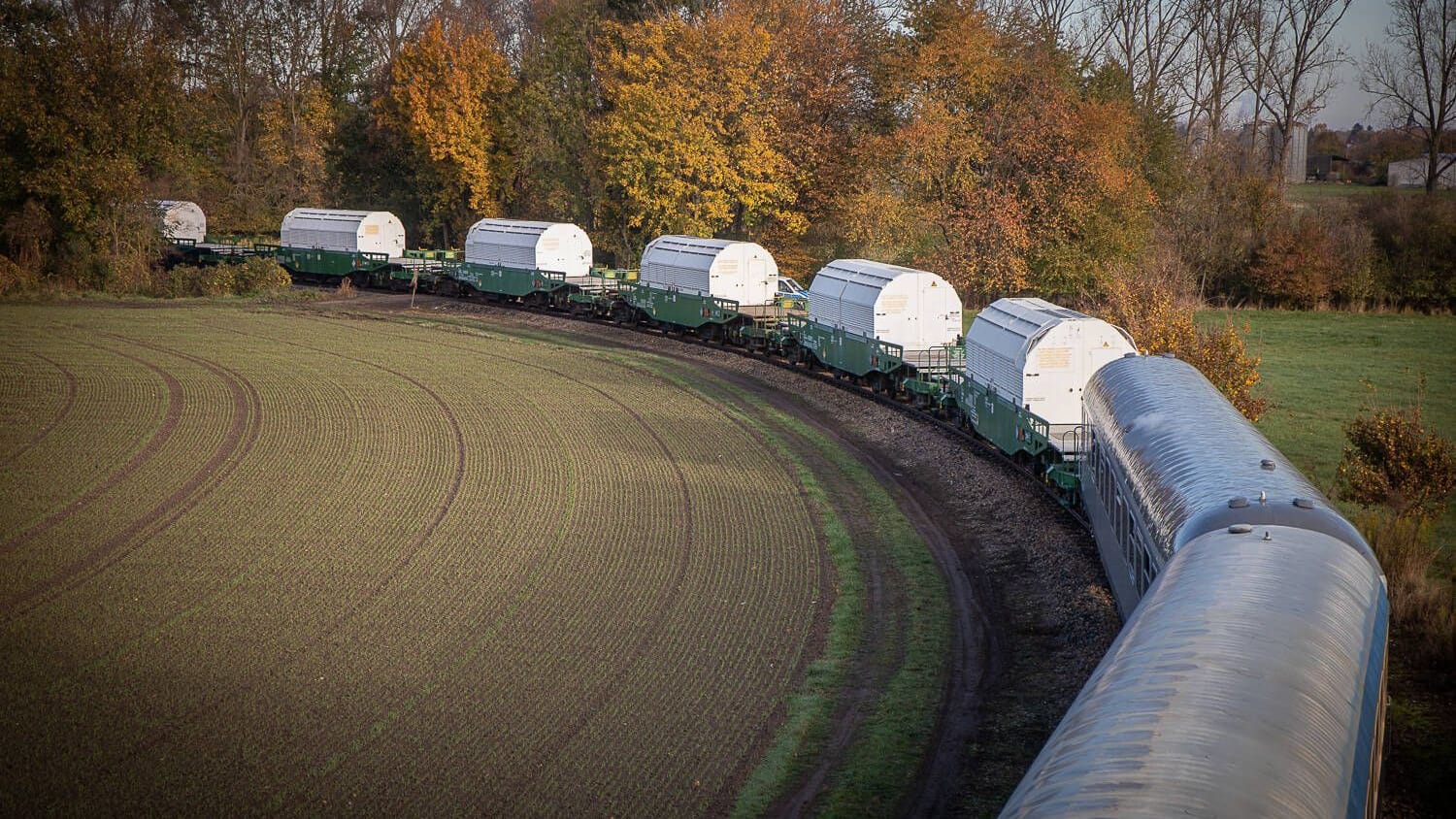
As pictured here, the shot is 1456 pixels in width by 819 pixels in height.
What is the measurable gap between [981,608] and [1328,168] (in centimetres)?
10886

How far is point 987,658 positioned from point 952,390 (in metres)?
14.8

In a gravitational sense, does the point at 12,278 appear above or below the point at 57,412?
above

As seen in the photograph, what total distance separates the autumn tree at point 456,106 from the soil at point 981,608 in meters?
41.3

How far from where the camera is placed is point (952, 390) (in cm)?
2967

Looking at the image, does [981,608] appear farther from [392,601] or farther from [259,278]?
[259,278]

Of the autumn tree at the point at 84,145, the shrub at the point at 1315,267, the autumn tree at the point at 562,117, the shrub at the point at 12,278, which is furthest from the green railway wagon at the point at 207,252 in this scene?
the shrub at the point at 1315,267

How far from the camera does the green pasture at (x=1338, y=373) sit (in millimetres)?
27989

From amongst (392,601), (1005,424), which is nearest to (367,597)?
(392,601)

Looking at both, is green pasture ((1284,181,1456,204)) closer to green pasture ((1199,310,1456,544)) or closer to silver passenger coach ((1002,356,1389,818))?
green pasture ((1199,310,1456,544))

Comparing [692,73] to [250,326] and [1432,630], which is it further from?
[1432,630]

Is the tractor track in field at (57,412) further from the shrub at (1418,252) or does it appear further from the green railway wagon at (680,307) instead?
the shrub at (1418,252)

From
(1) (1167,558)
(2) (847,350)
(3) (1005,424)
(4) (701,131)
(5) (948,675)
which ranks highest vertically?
(4) (701,131)

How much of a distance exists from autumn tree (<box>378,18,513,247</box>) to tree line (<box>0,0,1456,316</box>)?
0.51ft

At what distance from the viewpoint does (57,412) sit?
3017cm
